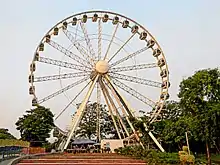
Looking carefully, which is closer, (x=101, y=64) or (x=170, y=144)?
(x=101, y=64)

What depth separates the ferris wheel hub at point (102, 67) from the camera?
36375mm

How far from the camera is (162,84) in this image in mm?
36375

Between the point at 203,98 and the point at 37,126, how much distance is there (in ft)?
103

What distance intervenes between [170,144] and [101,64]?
13612 mm

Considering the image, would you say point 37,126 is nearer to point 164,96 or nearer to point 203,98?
point 164,96

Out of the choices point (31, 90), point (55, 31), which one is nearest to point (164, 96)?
point (55, 31)

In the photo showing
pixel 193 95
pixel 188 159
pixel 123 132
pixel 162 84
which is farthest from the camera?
pixel 123 132

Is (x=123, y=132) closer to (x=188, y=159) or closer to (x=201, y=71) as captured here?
(x=201, y=71)

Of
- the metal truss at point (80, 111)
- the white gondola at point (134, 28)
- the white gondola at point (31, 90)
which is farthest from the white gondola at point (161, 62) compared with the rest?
the white gondola at point (31, 90)

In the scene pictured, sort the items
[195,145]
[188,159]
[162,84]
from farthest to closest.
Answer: [195,145]
[162,84]
[188,159]

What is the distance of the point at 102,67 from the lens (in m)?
36.5


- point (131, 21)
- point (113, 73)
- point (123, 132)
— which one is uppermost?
point (131, 21)

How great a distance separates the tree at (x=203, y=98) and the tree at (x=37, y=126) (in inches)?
1118

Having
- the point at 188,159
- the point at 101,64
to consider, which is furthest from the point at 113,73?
the point at 188,159
